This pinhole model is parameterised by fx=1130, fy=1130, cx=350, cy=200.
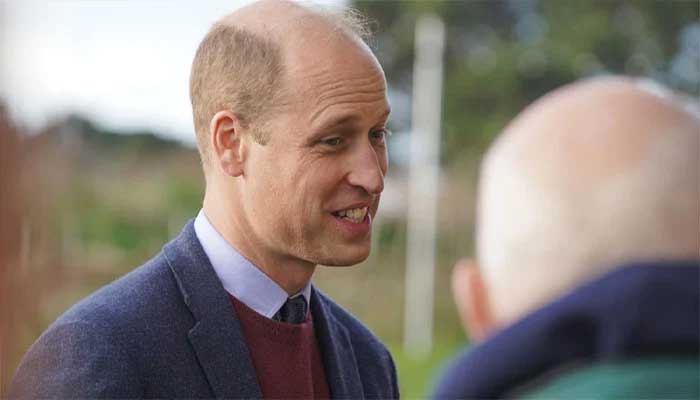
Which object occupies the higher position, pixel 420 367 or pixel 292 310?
pixel 292 310

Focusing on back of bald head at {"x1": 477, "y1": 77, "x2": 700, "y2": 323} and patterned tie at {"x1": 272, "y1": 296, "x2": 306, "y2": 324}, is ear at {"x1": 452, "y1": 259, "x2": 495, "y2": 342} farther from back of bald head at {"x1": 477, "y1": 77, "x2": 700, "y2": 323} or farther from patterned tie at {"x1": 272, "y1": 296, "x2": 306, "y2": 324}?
patterned tie at {"x1": 272, "y1": 296, "x2": 306, "y2": 324}

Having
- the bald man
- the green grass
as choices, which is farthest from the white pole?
the bald man

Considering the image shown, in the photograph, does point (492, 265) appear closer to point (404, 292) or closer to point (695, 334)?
point (695, 334)

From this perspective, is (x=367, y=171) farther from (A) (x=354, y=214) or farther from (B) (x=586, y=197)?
(B) (x=586, y=197)

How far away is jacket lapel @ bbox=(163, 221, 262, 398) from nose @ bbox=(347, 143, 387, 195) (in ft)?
0.44

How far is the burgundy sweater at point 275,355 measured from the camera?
849 mm

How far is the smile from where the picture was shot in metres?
0.80

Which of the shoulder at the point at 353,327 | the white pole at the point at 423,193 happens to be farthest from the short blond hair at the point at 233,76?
the white pole at the point at 423,193

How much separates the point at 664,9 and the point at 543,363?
986 cm

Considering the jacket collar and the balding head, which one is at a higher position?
the balding head

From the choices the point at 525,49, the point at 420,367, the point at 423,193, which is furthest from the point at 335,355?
the point at 525,49

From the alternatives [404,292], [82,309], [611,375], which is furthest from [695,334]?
[404,292]

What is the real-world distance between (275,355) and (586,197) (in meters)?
0.32

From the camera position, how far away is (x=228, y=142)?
0.79 meters
